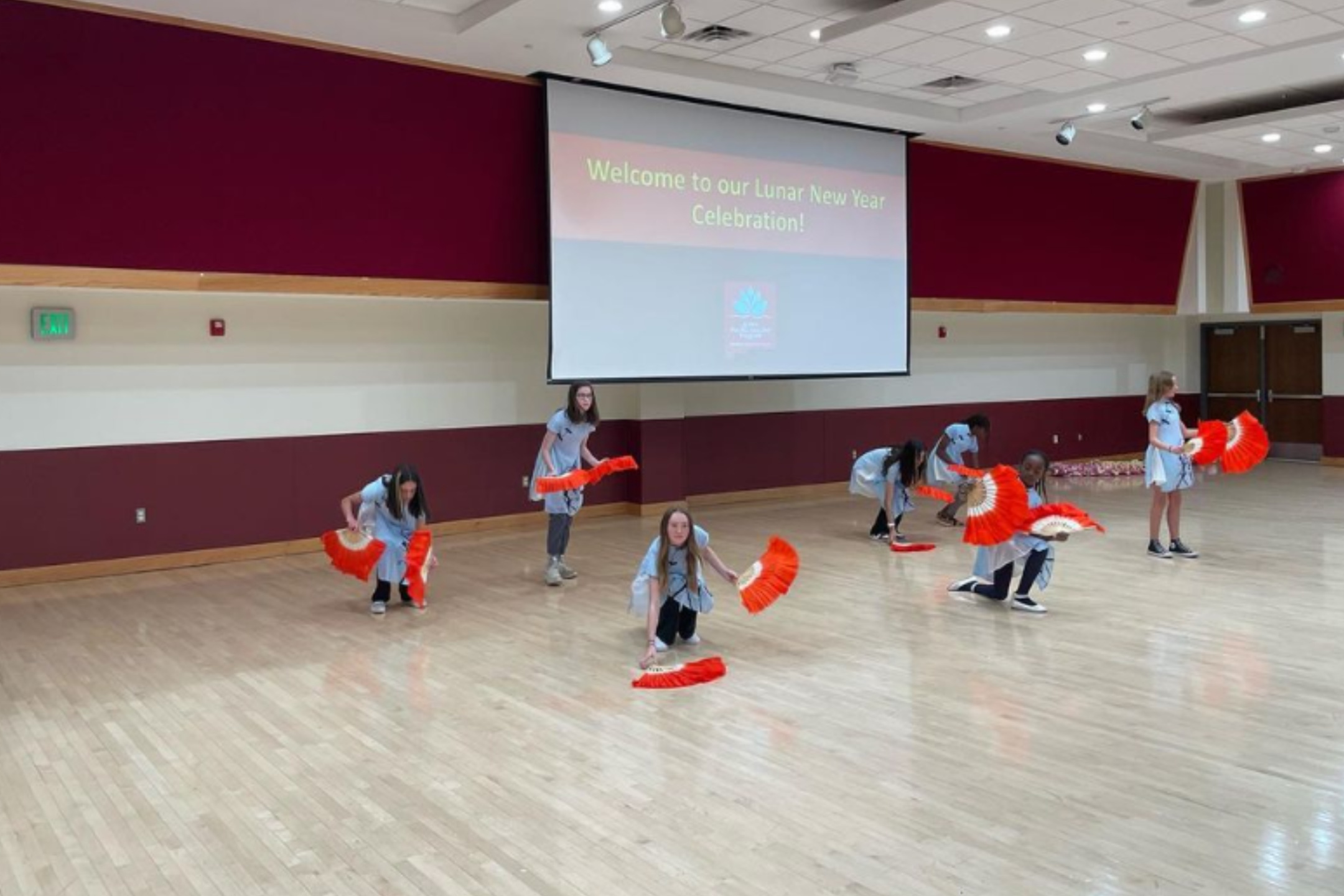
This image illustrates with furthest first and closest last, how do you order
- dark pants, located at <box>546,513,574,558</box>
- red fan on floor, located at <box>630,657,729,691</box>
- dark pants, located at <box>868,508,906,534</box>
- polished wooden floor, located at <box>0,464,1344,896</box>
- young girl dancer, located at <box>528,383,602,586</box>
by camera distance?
dark pants, located at <box>868,508,906,534</box>, dark pants, located at <box>546,513,574,558</box>, young girl dancer, located at <box>528,383,602,586</box>, red fan on floor, located at <box>630,657,729,691</box>, polished wooden floor, located at <box>0,464,1344,896</box>

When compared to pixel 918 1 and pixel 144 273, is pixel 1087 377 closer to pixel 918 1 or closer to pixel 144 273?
pixel 918 1

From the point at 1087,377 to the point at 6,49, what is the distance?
1348 centimetres

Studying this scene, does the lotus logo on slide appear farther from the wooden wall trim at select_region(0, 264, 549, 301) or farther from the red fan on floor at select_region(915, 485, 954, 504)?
the red fan on floor at select_region(915, 485, 954, 504)

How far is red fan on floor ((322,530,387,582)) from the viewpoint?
7164 mm

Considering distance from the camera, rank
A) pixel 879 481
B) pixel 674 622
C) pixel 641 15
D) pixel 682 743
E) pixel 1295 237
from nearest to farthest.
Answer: pixel 682 743 → pixel 674 622 → pixel 641 15 → pixel 879 481 → pixel 1295 237

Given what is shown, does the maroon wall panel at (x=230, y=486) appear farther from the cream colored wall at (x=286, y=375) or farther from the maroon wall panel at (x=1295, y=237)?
the maroon wall panel at (x=1295, y=237)

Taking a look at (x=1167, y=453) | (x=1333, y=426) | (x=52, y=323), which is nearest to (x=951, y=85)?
(x=1167, y=453)

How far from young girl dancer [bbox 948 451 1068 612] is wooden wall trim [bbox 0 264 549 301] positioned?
4632 mm

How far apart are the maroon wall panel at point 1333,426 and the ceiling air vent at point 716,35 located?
35.7ft

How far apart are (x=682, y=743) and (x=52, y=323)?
20.3ft

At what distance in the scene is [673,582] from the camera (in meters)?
5.96

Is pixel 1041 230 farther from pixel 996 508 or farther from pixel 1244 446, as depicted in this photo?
pixel 996 508

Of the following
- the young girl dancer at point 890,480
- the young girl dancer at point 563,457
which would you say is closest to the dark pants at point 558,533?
the young girl dancer at point 563,457

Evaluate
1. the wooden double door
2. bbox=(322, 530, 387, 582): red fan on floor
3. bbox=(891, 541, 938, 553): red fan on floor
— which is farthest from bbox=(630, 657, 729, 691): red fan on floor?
the wooden double door
